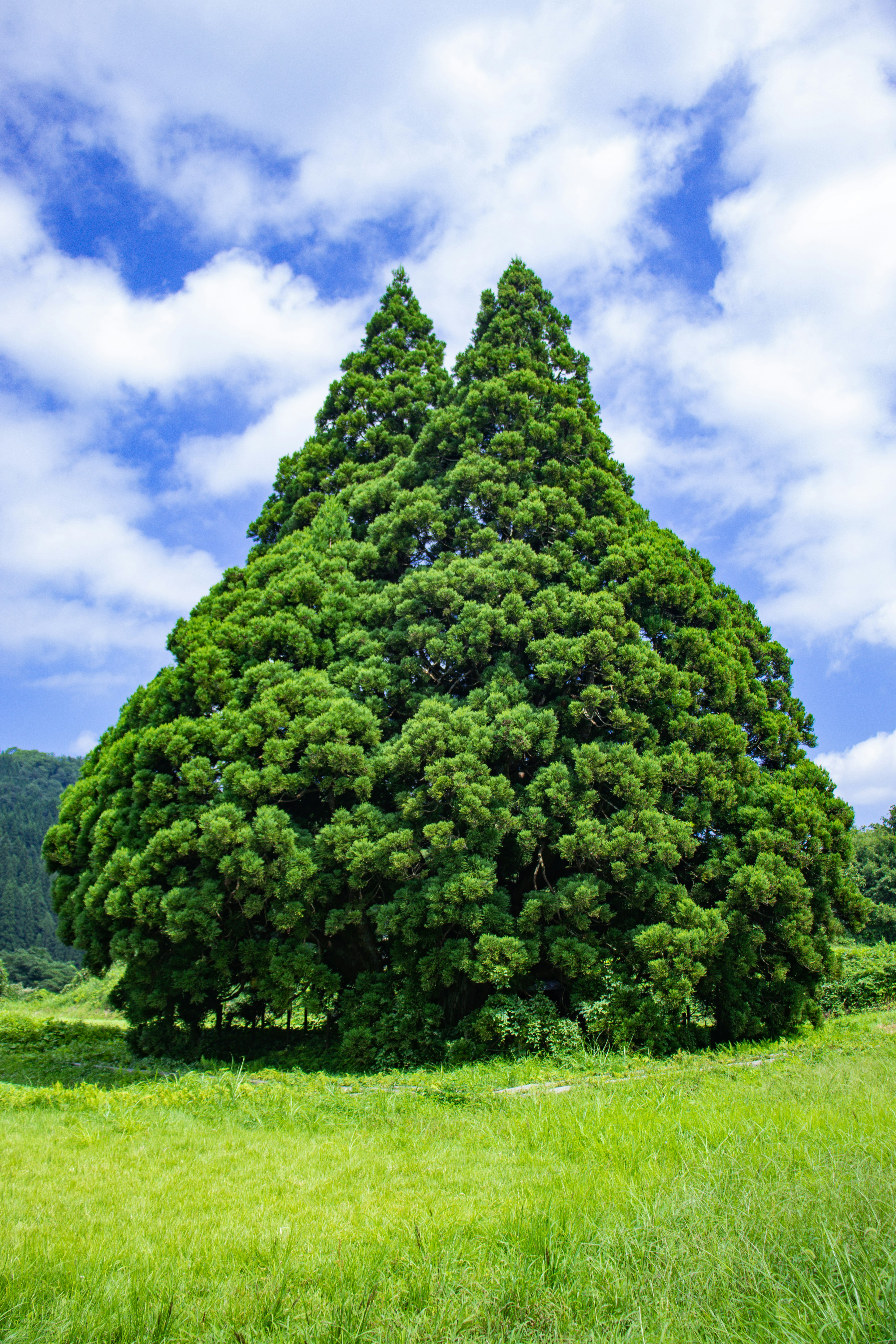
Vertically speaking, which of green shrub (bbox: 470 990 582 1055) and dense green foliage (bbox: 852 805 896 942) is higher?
dense green foliage (bbox: 852 805 896 942)

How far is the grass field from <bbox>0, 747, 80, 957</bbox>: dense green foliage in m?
47.8

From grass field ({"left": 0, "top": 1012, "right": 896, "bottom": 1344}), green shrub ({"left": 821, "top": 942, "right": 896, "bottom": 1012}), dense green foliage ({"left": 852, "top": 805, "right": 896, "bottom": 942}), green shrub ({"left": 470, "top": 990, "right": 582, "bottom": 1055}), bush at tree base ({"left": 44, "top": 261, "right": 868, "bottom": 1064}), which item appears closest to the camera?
grass field ({"left": 0, "top": 1012, "right": 896, "bottom": 1344})

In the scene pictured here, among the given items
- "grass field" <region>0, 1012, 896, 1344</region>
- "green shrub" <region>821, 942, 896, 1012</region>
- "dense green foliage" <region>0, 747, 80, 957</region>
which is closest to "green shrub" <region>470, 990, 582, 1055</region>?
"grass field" <region>0, 1012, 896, 1344</region>

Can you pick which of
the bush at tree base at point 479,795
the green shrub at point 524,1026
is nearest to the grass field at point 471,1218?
the green shrub at point 524,1026

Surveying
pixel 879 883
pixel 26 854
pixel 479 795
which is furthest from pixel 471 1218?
pixel 26 854

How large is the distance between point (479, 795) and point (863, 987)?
1196cm

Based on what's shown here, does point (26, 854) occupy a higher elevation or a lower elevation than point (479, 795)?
lower

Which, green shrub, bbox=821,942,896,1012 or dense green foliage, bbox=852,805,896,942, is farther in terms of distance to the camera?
dense green foliage, bbox=852,805,896,942

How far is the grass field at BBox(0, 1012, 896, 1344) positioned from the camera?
236 cm

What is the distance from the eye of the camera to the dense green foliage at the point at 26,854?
68.6 metres

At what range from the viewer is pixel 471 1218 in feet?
11.0

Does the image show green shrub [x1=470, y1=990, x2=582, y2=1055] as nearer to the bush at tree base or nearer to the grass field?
the bush at tree base

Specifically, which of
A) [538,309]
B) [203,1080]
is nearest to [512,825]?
[203,1080]

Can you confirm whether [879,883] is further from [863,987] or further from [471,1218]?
[471,1218]
